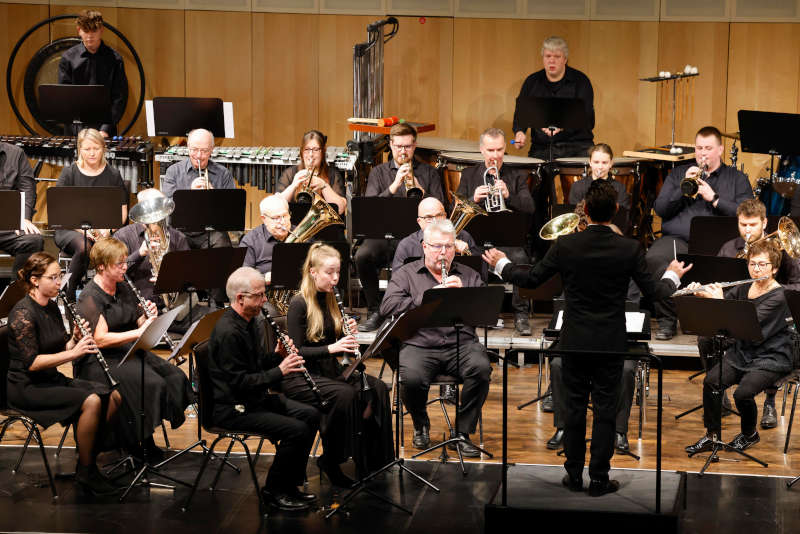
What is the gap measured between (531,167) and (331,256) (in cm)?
328

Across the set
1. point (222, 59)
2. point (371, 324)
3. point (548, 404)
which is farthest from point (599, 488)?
point (222, 59)

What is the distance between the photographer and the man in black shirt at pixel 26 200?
7441mm

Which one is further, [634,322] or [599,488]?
[634,322]

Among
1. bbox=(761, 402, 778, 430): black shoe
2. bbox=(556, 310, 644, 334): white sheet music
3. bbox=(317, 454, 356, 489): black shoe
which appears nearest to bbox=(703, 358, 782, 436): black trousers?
bbox=(761, 402, 778, 430): black shoe

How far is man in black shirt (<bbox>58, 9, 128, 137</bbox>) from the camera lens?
887 cm

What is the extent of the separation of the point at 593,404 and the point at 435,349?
1346mm

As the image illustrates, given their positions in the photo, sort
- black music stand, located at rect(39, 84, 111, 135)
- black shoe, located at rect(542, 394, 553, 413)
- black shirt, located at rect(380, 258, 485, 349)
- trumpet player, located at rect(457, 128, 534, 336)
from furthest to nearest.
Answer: black music stand, located at rect(39, 84, 111, 135)
trumpet player, located at rect(457, 128, 534, 336)
black shoe, located at rect(542, 394, 553, 413)
black shirt, located at rect(380, 258, 485, 349)

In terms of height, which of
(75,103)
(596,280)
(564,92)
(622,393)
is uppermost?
(564,92)

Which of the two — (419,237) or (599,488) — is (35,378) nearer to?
(419,237)

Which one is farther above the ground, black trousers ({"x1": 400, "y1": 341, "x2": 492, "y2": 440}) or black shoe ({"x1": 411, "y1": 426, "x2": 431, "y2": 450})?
black trousers ({"x1": 400, "y1": 341, "x2": 492, "y2": 440})

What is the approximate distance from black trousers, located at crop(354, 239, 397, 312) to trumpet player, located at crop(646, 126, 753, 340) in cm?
182

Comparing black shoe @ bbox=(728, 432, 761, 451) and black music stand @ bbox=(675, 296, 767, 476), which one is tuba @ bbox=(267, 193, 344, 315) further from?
black shoe @ bbox=(728, 432, 761, 451)

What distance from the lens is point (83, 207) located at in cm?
657

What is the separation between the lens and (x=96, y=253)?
17.6 feet
